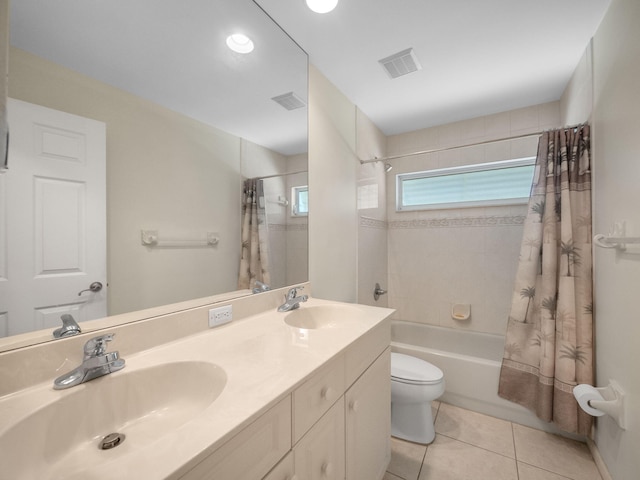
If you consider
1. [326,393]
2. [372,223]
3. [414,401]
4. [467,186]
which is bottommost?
[414,401]

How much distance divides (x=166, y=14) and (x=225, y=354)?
1316 millimetres

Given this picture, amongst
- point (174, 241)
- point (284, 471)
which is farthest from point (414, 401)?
point (174, 241)

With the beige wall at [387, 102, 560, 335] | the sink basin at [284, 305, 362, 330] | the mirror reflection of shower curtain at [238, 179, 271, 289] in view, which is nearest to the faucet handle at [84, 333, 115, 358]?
the mirror reflection of shower curtain at [238, 179, 271, 289]

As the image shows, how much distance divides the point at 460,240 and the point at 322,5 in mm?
2137

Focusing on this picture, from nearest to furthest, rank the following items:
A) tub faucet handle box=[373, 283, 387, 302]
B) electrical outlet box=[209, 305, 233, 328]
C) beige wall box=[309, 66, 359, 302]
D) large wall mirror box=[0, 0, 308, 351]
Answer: large wall mirror box=[0, 0, 308, 351], electrical outlet box=[209, 305, 233, 328], beige wall box=[309, 66, 359, 302], tub faucet handle box=[373, 283, 387, 302]

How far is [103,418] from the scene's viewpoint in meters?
Result: 0.69

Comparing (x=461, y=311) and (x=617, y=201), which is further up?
(x=617, y=201)

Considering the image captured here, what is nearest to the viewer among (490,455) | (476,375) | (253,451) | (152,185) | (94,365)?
(253,451)

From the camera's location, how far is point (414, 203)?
9.28ft

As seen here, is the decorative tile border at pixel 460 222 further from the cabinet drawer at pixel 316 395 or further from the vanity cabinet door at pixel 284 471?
the vanity cabinet door at pixel 284 471

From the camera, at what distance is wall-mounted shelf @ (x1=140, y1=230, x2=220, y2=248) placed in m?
0.99

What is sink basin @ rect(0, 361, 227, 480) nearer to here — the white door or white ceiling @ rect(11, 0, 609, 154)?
the white door

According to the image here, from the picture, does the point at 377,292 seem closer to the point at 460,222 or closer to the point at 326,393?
the point at 460,222

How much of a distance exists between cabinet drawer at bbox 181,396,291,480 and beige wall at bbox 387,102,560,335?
7.52 feet
